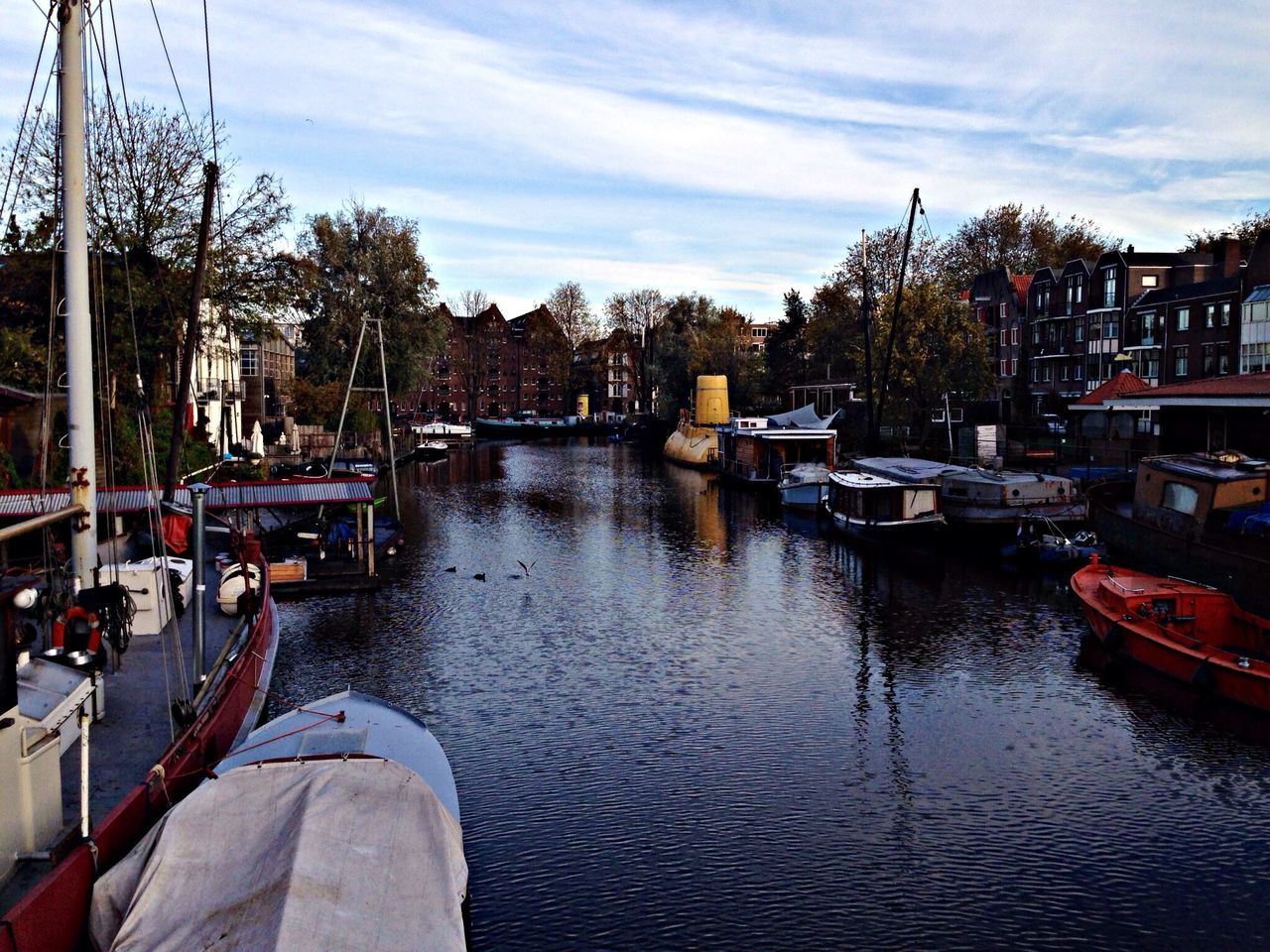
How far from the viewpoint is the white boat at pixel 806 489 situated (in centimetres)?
5616

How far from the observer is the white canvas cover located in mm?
9992

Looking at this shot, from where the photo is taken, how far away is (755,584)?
Answer: 37.6m

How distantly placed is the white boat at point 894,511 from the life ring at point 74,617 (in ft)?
118

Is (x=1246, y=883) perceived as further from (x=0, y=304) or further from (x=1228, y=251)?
(x=1228, y=251)

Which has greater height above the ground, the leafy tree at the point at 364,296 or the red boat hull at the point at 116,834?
the leafy tree at the point at 364,296

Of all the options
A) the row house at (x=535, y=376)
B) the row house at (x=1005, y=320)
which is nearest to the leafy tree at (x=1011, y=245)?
the row house at (x=1005, y=320)

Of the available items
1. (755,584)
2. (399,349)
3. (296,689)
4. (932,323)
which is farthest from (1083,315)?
(296,689)

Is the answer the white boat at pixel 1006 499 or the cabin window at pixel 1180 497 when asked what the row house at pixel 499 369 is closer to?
the white boat at pixel 1006 499

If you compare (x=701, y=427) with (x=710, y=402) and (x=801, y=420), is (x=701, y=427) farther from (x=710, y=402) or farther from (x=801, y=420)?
(x=801, y=420)

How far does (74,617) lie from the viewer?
13766 mm

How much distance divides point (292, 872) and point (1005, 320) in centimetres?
10228

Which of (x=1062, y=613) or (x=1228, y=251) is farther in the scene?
(x=1228, y=251)

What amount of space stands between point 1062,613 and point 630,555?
1790cm

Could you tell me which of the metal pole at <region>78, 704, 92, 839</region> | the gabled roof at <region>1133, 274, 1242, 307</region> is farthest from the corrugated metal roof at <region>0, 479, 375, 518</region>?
the gabled roof at <region>1133, 274, 1242, 307</region>
